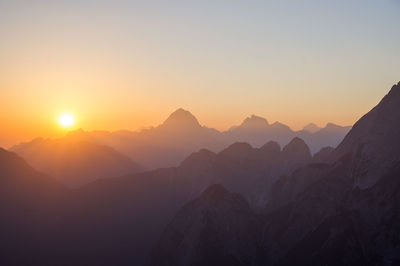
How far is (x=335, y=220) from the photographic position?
272 feet

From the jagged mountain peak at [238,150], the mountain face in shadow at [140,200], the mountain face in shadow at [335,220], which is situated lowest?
the mountain face in shadow at [335,220]

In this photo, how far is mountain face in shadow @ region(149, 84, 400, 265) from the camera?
7600 centimetres

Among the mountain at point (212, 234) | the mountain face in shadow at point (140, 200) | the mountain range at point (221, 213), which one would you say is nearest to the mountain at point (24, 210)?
the mountain range at point (221, 213)

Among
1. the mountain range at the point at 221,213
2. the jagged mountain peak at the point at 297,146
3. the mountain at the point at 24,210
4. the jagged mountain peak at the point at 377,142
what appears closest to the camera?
the mountain range at the point at 221,213

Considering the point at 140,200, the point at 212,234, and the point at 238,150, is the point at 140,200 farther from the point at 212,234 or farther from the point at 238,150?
the point at 238,150

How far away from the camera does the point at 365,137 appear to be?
109062 mm

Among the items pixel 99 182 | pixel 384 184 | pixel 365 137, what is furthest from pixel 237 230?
pixel 99 182

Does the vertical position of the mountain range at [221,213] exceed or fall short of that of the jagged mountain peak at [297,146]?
it falls short

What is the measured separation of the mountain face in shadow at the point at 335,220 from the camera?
76.0 meters

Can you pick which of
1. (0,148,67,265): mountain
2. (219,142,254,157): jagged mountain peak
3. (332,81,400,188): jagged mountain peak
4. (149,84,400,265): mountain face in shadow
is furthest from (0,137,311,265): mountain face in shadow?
(332,81,400,188): jagged mountain peak

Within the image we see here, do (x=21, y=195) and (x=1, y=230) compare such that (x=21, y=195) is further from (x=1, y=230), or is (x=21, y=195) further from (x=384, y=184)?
(x=384, y=184)

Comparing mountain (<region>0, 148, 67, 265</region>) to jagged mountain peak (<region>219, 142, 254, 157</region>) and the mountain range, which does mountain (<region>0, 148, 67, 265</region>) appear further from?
jagged mountain peak (<region>219, 142, 254, 157</region>)

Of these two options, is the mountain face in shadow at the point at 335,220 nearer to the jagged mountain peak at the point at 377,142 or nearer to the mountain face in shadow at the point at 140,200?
the jagged mountain peak at the point at 377,142

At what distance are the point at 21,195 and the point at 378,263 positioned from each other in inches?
3994
